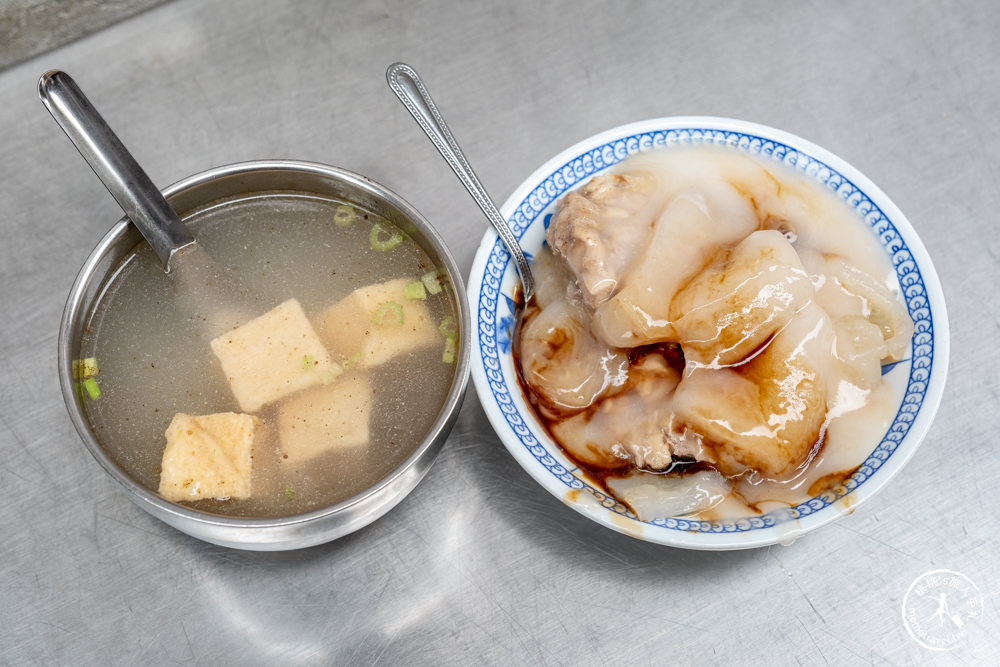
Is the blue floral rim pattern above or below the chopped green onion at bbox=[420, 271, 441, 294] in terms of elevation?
below

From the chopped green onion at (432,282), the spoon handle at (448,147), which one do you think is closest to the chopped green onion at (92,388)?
the chopped green onion at (432,282)

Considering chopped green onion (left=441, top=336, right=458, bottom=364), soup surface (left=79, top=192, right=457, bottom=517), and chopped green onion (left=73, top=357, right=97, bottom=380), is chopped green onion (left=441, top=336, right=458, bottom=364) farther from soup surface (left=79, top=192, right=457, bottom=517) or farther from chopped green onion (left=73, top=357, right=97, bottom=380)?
chopped green onion (left=73, top=357, right=97, bottom=380)

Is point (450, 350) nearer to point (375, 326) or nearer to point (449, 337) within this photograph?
point (449, 337)

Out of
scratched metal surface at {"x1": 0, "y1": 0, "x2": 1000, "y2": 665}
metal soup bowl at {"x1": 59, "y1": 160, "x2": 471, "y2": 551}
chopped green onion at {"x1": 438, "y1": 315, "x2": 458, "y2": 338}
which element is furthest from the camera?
scratched metal surface at {"x1": 0, "y1": 0, "x2": 1000, "y2": 665}

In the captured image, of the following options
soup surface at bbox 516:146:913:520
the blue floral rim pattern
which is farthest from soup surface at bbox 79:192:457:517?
soup surface at bbox 516:146:913:520

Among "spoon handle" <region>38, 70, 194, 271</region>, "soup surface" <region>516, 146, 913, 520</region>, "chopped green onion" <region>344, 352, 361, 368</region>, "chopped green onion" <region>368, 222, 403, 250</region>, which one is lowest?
"soup surface" <region>516, 146, 913, 520</region>

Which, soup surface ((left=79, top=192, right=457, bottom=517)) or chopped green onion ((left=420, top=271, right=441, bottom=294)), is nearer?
soup surface ((left=79, top=192, right=457, bottom=517))

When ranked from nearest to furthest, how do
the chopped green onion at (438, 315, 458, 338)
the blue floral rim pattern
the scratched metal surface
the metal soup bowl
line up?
1. the metal soup bowl
2. the blue floral rim pattern
3. the chopped green onion at (438, 315, 458, 338)
4. the scratched metal surface

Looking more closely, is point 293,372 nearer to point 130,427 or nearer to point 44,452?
point 130,427
